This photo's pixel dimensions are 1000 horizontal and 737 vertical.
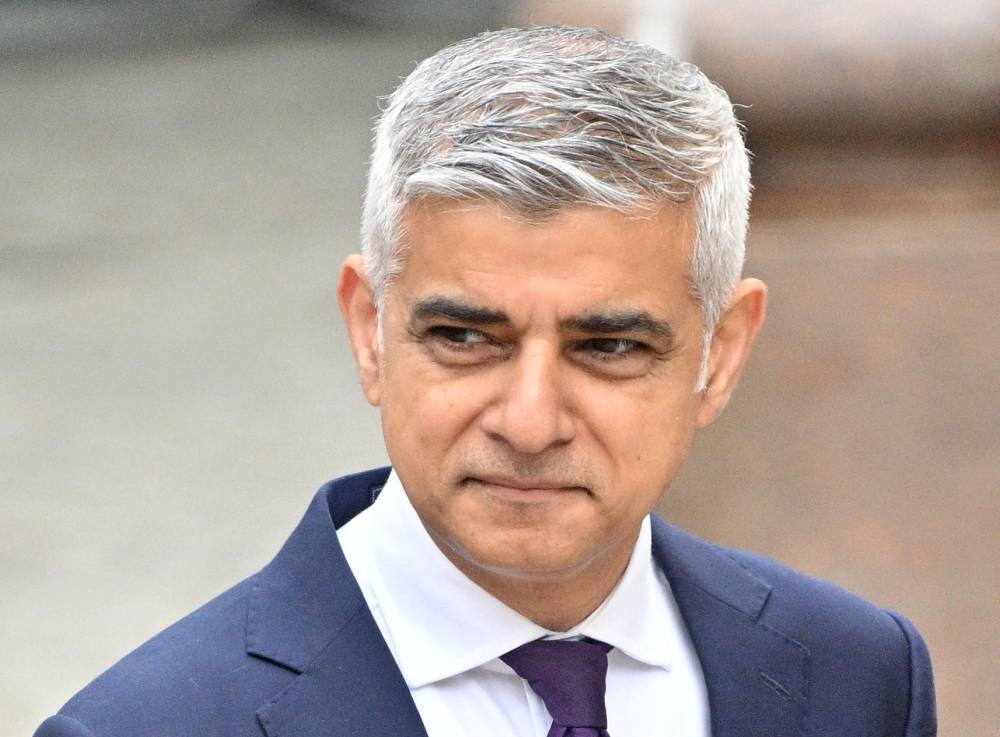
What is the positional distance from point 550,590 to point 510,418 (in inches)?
11.7

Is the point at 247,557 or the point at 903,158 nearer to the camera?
the point at 903,158

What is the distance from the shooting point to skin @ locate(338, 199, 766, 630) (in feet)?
6.06

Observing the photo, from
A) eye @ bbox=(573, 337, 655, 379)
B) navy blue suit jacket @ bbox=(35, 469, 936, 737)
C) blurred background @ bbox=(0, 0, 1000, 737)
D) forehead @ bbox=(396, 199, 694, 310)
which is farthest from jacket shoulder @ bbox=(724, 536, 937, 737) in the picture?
blurred background @ bbox=(0, 0, 1000, 737)

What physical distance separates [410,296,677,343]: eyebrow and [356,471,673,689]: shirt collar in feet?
0.91

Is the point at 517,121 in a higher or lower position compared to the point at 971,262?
higher

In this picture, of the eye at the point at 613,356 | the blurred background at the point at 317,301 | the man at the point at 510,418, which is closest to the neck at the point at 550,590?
the man at the point at 510,418

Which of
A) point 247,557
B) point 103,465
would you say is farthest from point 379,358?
point 103,465

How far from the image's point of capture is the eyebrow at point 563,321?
1854 mm

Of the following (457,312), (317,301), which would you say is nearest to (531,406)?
(457,312)

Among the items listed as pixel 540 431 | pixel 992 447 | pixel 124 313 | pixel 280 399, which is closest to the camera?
pixel 540 431

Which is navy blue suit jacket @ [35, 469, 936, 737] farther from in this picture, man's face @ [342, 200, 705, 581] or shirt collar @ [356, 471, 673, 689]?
man's face @ [342, 200, 705, 581]

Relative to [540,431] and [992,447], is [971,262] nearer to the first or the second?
[992,447]

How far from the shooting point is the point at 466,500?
191 centimetres

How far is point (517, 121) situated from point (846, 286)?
2060mm
